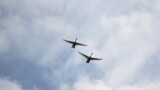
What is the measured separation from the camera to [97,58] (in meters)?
120

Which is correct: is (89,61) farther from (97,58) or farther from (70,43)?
(70,43)

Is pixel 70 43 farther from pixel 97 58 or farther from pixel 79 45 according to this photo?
pixel 97 58

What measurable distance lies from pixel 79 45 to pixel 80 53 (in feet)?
27.7

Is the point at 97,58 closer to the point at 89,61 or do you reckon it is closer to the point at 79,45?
the point at 89,61

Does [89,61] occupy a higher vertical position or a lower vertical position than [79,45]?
lower

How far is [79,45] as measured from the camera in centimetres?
12756

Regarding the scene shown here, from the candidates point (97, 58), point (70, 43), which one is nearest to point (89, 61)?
point (97, 58)

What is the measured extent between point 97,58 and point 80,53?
26.6 feet

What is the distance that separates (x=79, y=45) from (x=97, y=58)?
12.5 metres

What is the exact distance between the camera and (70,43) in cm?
12725

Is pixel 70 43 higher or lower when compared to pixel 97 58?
higher

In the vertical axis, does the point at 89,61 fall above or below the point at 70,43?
below

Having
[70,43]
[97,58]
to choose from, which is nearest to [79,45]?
[70,43]

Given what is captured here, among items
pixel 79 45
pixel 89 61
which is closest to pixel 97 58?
pixel 89 61
